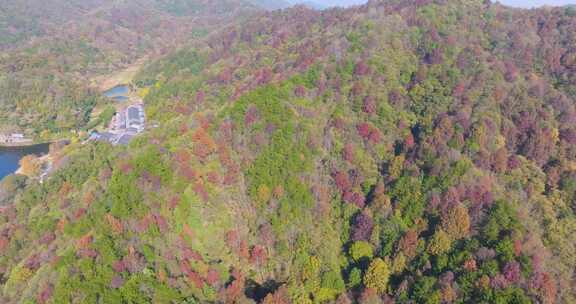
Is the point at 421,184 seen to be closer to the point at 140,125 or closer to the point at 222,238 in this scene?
the point at 222,238

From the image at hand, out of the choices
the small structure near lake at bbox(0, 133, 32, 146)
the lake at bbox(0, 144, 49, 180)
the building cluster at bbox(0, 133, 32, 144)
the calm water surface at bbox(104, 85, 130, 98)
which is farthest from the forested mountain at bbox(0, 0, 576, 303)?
the calm water surface at bbox(104, 85, 130, 98)

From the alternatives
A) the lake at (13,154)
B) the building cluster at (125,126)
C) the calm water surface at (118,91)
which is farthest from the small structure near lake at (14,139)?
the calm water surface at (118,91)

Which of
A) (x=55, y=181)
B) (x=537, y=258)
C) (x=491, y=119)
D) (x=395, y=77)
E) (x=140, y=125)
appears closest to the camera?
(x=537, y=258)

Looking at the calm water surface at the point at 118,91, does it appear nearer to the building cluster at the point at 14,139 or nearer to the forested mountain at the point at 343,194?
the building cluster at the point at 14,139

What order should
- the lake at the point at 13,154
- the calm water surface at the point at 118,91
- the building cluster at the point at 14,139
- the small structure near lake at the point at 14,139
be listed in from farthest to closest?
the calm water surface at the point at 118,91, the building cluster at the point at 14,139, the small structure near lake at the point at 14,139, the lake at the point at 13,154

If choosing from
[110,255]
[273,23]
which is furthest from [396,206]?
[273,23]

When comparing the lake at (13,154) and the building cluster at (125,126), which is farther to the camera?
the building cluster at (125,126)
